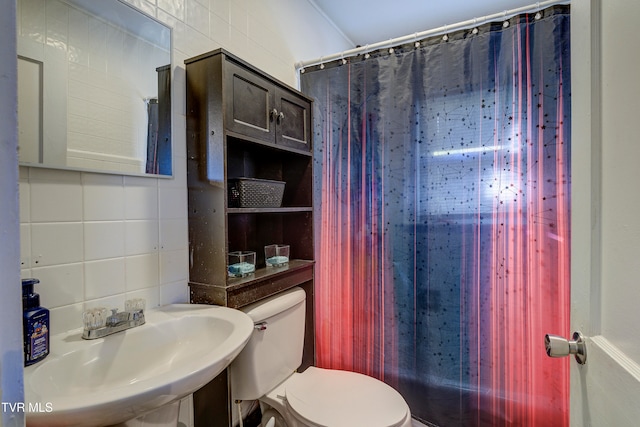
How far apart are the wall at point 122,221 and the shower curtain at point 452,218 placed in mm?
688

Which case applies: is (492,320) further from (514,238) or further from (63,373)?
(63,373)

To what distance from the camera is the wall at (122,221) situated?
31.8 inches

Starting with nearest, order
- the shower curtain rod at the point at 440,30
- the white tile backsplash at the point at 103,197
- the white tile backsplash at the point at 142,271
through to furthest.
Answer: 1. the white tile backsplash at the point at 103,197
2. the white tile backsplash at the point at 142,271
3. the shower curtain rod at the point at 440,30

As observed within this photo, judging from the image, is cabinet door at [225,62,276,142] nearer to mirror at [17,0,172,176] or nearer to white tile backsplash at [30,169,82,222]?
mirror at [17,0,172,176]

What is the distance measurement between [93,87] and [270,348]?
3.62ft

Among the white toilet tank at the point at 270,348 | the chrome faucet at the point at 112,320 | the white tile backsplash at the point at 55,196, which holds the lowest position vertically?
the white toilet tank at the point at 270,348

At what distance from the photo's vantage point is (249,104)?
46.6 inches

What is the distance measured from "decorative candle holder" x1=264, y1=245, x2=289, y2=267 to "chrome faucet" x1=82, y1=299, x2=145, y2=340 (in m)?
0.59

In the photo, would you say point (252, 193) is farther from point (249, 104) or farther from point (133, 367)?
point (133, 367)

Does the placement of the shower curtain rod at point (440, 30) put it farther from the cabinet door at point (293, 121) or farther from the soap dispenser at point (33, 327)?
the soap dispenser at point (33, 327)

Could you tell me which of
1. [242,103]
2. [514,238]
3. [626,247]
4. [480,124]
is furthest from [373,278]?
[626,247]

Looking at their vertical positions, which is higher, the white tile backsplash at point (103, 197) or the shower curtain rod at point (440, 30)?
the shower curtain rod at point (440, 30)

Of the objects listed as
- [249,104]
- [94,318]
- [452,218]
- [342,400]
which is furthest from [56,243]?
[452,218]

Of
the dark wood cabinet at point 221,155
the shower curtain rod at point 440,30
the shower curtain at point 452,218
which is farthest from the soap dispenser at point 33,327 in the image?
the shower curtain rod at point 440,30
